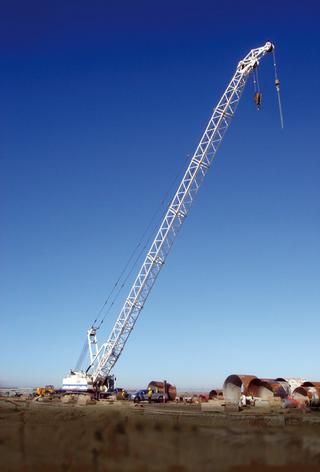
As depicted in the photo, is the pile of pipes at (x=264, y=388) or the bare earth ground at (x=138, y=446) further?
the pile of pipes at (x=264, y=388)

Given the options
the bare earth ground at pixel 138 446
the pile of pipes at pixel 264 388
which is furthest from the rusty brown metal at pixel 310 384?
the bare earth ground at pixel 138 446

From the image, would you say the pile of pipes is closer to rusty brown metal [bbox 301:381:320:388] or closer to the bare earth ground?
rusty brown metal [bbox 301:381:320:388]

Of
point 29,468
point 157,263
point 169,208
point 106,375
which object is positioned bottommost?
point 29,468

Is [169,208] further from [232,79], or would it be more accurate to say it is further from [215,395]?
[215,395]

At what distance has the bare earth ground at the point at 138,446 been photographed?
1212 centimetres

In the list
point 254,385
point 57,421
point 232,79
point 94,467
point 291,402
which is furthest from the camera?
point 232,79

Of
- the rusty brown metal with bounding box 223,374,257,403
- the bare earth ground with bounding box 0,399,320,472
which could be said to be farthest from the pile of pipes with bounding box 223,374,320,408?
the bare earth ground with bounding box 0,399,320,472

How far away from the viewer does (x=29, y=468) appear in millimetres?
12094

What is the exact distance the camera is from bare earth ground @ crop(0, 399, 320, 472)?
12117 millimetres

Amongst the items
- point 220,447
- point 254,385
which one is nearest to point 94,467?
point 220,447

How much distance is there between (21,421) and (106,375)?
147 feet

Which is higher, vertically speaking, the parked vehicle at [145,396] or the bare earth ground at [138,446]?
the parked vehicle at [145,396]

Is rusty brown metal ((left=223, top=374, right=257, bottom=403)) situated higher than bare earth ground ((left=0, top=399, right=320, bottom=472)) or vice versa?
rusty brown metal ((left=223, top=374, right=257, bottom=403))

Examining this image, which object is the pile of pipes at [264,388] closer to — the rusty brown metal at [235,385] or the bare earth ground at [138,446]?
the rusty brown metal at [235,385]
